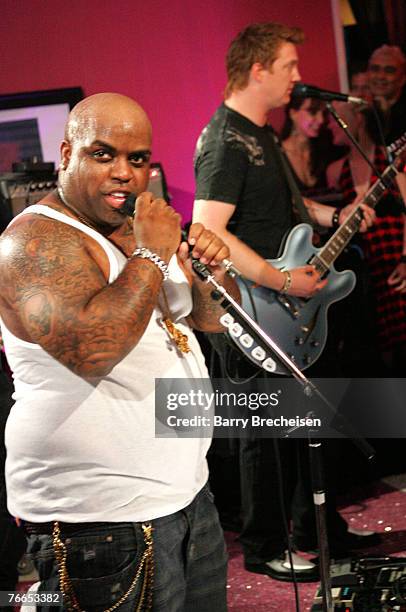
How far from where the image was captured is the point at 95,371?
1.71m

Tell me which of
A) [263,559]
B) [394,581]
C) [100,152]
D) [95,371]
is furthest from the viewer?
[263,559]

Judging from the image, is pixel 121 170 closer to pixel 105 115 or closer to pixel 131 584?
pixel 105 115

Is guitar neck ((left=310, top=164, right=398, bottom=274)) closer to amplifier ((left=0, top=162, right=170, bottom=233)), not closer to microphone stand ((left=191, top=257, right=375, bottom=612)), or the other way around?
amplifier ((left=0, top=162, right=170, bottom=233))

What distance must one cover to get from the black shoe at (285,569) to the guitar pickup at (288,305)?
0.89m

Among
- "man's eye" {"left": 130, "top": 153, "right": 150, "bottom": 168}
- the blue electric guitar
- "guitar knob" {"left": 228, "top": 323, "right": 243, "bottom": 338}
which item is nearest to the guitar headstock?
the blue electric guitar

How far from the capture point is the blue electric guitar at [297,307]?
3439mm

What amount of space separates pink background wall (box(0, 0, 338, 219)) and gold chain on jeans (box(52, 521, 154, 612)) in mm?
2908

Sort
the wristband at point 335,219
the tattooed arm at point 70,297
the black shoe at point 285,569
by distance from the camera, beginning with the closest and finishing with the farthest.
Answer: the tattooed arm at point 70,297 < the black shoe at point 285,569 < the wristband at point 335,219

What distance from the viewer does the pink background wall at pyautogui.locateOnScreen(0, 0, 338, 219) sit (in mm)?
4379

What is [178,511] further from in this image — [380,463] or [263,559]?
[380,463]

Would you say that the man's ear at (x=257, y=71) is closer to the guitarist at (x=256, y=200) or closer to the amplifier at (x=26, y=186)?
the guitarist at (x=256, y=200)

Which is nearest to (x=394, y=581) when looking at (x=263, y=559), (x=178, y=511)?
(x=263, y=559)

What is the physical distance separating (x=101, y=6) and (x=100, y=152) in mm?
2772

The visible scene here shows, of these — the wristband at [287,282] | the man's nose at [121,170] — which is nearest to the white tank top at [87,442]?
the man's nose at [121,170]
